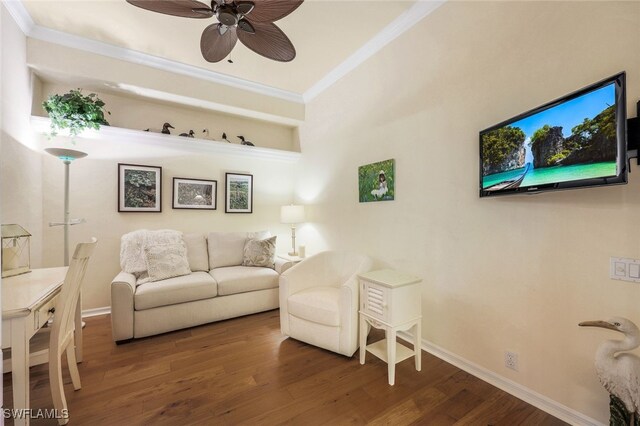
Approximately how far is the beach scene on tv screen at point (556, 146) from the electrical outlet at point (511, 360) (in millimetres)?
1150

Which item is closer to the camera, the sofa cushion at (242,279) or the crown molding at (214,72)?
the crown molding at (214,72)

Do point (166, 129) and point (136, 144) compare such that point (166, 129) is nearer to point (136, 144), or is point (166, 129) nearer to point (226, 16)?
point (136, 144)

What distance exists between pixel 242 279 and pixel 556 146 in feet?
9.76

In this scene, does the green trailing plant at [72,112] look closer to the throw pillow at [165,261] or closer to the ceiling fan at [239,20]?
the throw pillow at [165,261]

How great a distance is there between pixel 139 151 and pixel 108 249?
4.02ft

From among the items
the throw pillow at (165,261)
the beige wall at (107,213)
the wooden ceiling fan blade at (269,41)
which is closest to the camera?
the wooden ceiling fan blade at (269,41)

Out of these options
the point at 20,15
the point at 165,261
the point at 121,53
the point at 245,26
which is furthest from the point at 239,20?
the point at 165,261

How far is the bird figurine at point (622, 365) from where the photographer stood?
140cm

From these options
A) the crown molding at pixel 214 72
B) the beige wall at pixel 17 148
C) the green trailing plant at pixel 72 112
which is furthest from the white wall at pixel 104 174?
the green trailing plant at pixel 72 112

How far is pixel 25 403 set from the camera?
1.46m

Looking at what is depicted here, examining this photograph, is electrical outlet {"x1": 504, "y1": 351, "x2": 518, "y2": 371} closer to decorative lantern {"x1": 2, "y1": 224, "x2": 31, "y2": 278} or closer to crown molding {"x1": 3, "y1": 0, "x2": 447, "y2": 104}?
crown molding {"x1": 3, "y1": 0, "x2": 447, "y2": 104}


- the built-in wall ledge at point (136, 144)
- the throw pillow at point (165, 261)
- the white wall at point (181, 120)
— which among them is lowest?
the throw pillow at point (165, 261)

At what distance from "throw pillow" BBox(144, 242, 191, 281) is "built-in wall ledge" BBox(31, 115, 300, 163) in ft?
4.19

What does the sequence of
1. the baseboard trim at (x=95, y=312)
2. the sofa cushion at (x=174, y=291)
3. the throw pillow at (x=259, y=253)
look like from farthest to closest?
the throw pillow at (x=259, y=253) < the baseboard trim at (x=95, y=312) < the sofa cushion at (x=174, y=291)
